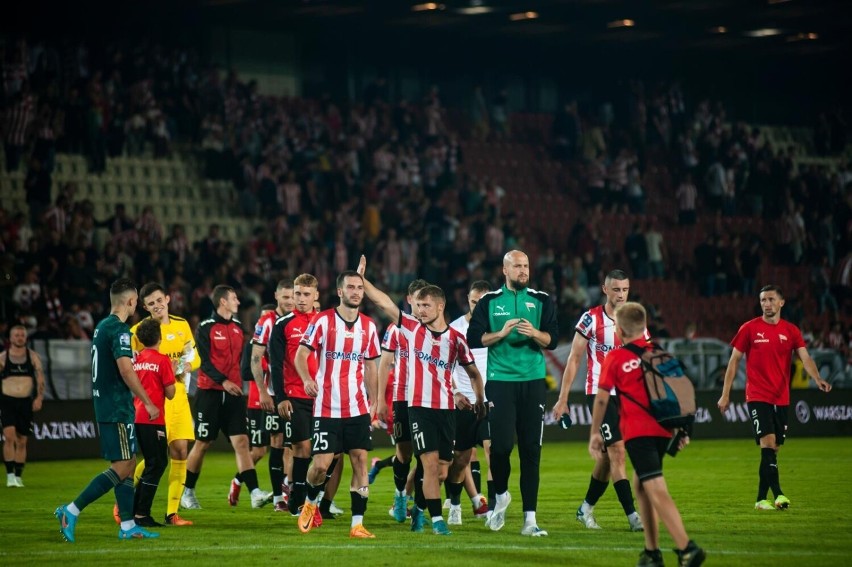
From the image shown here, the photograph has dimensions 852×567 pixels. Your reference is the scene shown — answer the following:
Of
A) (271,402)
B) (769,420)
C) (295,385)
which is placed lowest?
(769,420)

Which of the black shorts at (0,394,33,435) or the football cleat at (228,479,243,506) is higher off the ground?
the black shorts at (0,394,33,435)

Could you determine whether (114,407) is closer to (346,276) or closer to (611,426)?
(346,276)

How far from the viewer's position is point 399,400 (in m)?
13.0

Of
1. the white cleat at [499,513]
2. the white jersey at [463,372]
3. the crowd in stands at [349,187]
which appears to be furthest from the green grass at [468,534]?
the crowd in stands at [349,187]

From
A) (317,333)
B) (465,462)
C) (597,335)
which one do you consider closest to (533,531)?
(465,462)

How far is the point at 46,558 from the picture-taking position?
34.3 ft

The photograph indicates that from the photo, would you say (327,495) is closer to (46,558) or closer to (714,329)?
(46,558)

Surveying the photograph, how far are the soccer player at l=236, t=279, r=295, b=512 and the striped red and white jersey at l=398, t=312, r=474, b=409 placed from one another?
2499mm

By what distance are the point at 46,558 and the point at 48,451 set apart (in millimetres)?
12222

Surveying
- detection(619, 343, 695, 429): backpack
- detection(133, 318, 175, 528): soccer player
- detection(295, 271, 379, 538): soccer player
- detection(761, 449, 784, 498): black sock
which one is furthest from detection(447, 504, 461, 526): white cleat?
detection(619, 343, 695, 429): backpack

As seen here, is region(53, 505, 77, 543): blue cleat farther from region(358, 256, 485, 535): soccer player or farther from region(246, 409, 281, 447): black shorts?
region(246, 409, 281, 447): black shorts

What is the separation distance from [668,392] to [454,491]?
4144mm

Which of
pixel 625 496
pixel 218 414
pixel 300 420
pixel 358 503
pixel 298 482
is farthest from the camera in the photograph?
pixel 218 414

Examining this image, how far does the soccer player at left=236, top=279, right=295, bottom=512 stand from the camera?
14.2 metres
